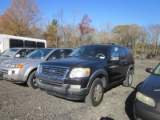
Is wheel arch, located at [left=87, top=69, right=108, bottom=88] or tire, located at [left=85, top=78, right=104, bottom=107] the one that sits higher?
wheel arch, located at [left=87, top=69, right=108, bottom=88]

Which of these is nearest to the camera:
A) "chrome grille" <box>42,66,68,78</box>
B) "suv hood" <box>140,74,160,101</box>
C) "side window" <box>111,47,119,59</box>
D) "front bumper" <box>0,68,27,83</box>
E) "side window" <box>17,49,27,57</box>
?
"suv hood" <box>140,74,160,101</box>

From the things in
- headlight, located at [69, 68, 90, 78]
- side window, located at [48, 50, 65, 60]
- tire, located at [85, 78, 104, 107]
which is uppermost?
side window, located at [48, 50, 65, 60]

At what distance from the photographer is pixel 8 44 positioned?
14.5 m

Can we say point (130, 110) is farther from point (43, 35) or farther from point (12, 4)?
point (43, 35)

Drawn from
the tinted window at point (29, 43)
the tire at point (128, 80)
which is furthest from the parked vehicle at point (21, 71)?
the tinted window at point (29, 43)

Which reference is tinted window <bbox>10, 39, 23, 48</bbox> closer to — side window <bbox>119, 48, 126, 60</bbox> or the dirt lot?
the dirt lot

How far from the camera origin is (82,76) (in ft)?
14.3

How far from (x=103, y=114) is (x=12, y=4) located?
1551 inches

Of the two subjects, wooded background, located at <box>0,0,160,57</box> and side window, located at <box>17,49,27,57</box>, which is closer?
side window, located at <box>17,49,27,57</box>

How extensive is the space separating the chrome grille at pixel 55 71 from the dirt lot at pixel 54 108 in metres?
0.89

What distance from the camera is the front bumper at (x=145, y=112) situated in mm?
2893

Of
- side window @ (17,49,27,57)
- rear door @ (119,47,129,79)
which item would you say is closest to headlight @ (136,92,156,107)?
rear door @ (119,47,129,79)

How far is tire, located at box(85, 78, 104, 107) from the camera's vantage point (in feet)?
15.0

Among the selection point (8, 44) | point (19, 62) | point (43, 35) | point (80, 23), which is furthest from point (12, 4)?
point (19, 62)
